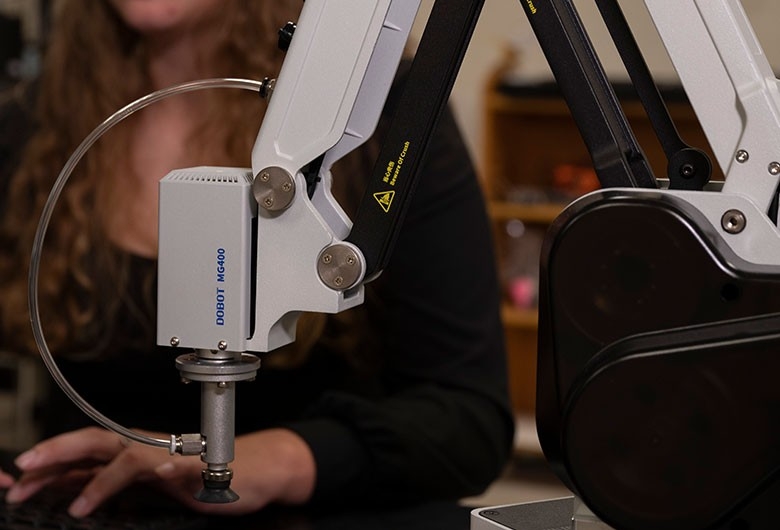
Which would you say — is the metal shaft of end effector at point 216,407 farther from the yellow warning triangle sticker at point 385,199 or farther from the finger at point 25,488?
the finger at point 25,488

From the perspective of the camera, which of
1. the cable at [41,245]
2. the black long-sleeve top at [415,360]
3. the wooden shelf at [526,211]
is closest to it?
the cable at [41,245]

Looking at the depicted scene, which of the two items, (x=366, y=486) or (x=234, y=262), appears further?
(x=366, y=486)

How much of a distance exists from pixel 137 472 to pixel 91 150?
0.64 meters

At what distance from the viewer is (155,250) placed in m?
1.60

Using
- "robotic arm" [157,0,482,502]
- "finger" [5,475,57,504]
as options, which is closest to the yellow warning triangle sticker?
"robotic arm" [157,0,482,502]

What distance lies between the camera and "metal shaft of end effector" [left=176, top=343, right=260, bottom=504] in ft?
2.79

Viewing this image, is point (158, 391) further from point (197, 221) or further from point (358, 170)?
point (197, 221)

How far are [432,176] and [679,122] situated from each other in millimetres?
1726

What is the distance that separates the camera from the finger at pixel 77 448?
3.72 ft

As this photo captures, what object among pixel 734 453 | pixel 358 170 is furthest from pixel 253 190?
pixel 358 170

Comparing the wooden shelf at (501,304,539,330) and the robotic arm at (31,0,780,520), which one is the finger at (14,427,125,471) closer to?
the robotic arm at (31,0,780,520)

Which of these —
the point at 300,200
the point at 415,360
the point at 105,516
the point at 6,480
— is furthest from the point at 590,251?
the point at 415,360

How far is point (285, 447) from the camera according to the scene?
127 centimetres

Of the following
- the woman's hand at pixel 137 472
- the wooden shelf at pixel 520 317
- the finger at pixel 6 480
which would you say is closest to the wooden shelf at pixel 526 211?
the wooden shelf at pixel 520 317
